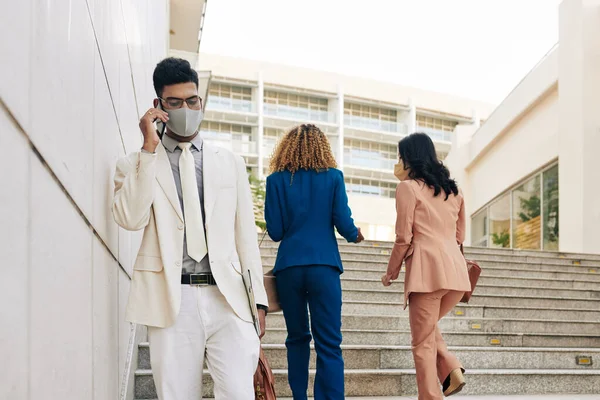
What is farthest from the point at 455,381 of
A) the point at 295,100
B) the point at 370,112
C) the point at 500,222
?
the point at 370,112

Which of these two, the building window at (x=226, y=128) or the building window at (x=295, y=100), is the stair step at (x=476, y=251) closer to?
the building window at (x=226, y=128)

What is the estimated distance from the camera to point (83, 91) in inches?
92.0

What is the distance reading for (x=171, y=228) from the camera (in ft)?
10.00

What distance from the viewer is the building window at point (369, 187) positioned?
190 ft

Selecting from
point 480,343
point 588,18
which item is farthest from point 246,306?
point 588,18

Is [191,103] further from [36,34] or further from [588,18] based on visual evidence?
[588,18]

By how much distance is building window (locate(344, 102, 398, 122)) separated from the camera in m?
58.1

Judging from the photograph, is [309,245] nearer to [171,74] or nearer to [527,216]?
[171,74]

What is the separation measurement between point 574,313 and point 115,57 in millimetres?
7035

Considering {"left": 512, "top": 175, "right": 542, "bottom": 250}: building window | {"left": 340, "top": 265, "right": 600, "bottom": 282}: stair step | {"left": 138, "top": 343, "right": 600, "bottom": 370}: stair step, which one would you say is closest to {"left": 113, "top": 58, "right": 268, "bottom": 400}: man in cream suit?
{"left": 138, "top": 343, "right": 600, "bottom": 370}: stair step

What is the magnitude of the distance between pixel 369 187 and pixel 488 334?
51140 mm

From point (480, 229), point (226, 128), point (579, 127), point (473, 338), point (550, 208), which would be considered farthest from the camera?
point (226, 128)

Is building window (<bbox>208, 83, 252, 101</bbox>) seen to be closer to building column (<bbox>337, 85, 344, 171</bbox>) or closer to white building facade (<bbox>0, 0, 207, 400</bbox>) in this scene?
building column (<bbox>337, 85, 344, 171</bbox>)

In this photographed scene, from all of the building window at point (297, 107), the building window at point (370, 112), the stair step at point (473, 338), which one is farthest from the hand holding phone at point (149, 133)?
the building window at point (370, 112)
